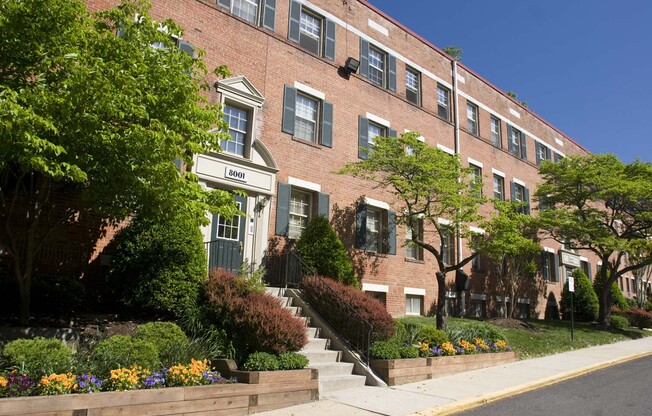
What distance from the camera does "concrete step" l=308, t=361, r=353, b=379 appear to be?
Answer: 8961mm

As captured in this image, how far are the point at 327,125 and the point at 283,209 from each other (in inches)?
145

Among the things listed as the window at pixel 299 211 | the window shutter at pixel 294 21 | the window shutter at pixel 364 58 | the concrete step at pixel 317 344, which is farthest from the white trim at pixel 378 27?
the concrete step at pixel 317 344

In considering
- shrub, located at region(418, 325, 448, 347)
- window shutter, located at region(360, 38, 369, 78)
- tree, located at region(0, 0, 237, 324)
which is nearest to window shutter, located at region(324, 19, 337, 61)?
window shutter, located at region(360, 38, 369, 78)

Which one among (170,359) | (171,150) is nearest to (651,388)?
(170,359)

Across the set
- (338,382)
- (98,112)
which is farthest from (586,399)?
(98,112)

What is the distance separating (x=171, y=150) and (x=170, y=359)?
3.10m

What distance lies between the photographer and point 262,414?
7.07m

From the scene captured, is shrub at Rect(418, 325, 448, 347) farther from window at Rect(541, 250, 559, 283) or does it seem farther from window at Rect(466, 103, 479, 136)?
window at Rect(541, 250, 559, 283)

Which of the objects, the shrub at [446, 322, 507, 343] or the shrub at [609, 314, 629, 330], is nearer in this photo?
the shrub at [446, 322, 507, 343]

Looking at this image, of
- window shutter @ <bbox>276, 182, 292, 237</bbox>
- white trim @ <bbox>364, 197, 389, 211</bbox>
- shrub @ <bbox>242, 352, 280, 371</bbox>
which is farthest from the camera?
white trim @ <bbox>364, 197, 389, 211</bbox>

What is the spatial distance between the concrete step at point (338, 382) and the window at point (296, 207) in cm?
608

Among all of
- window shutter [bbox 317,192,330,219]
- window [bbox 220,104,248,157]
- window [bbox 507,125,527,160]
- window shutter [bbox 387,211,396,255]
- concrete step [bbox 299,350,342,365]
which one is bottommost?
concrete step [bbox 299,350,342,365]

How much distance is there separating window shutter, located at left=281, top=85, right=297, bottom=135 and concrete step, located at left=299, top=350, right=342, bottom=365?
779cm

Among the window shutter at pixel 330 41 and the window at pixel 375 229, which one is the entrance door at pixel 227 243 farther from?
the window shutter at pixel 330 41
